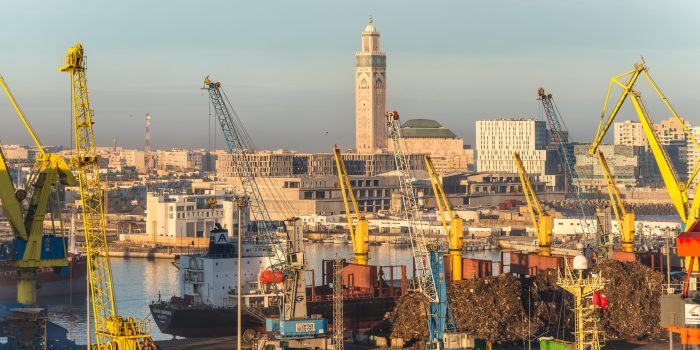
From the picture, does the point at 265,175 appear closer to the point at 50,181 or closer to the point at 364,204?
the point at 364,204

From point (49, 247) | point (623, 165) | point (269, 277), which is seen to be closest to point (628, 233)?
point (269, 277)

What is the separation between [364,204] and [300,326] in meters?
87.2

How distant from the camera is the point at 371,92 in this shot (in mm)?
181875

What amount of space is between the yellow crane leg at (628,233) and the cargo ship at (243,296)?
38.9 ft

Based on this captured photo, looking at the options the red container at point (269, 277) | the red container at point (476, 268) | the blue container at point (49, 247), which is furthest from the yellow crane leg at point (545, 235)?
the blue container at point (49, 247)

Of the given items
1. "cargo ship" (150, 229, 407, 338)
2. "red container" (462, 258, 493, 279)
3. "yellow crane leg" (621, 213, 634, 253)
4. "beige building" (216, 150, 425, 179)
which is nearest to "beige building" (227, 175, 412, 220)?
"beige building" (216, 150, 425, 179)

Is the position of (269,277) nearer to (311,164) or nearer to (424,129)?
(311,164)

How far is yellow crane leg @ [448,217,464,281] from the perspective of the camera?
51312 mm

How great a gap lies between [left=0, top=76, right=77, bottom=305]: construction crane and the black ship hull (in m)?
4.58

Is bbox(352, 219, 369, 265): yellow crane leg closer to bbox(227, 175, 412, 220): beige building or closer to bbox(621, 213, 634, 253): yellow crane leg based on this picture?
bbox(621, 213, 634, 253): yellow crane leg

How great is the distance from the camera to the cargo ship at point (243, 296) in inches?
1823

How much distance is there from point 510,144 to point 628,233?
12607 cm

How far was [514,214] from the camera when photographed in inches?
4648

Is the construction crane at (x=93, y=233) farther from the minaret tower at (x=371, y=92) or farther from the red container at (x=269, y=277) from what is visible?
the minaret tower at (x=371, y=92)
